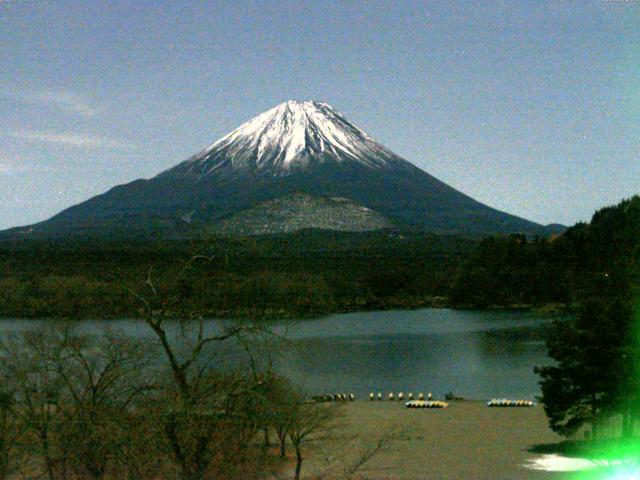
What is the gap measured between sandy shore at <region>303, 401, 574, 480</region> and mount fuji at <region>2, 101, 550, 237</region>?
245ft

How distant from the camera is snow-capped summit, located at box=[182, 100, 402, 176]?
137875 millimetres

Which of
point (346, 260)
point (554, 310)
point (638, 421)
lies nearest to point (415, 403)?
point (638, 421)

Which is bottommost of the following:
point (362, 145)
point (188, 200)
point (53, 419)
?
point (53, 419)

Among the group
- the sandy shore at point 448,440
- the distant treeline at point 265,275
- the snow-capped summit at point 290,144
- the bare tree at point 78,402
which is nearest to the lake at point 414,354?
the distant treeline at point 265,275

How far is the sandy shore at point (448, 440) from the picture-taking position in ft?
47.5

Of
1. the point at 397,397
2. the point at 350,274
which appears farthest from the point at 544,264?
the point at 397,397

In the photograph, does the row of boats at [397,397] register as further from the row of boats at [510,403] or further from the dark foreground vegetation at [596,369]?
the dark foreground vegetation at [596,369]

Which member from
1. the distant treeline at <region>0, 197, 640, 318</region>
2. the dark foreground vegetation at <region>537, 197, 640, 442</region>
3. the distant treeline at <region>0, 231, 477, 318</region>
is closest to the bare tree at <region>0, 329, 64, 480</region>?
the dark foreground vegetation at <region>537, 197, 640, 442</region>

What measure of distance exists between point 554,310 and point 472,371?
29701mm

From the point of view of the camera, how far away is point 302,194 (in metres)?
123

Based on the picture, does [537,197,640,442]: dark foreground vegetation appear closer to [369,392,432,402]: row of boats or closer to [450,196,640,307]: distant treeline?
[369,392,432,402]: row of boats

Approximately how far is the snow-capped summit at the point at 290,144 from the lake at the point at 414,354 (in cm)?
8411

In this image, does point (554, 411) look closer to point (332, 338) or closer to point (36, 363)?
point (36, 363)

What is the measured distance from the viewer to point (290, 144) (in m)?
142
